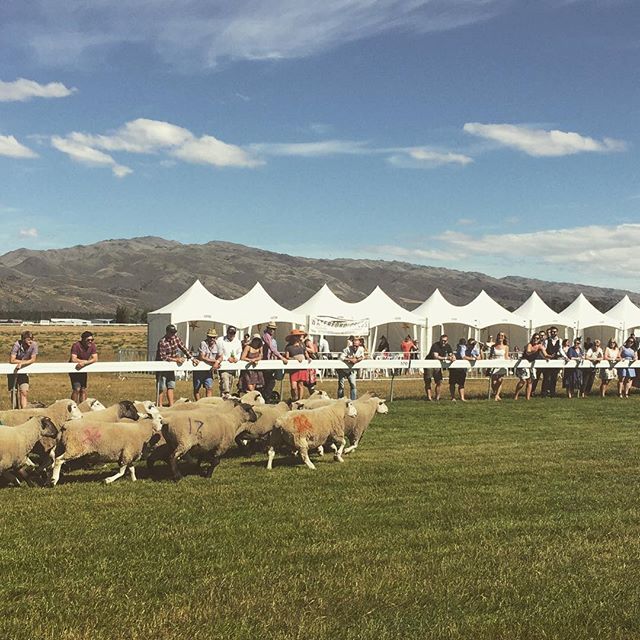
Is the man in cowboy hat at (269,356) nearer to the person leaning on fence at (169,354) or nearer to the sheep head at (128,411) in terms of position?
the person leaning on fence at (169,354)

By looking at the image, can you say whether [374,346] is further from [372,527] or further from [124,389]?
[372,527]

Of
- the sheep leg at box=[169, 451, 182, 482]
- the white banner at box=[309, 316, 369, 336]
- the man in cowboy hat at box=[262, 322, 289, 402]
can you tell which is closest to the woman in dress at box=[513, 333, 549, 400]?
the man in cowboy hat at box=[262, 322, 289, 402]

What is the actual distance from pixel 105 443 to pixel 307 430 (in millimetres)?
2797

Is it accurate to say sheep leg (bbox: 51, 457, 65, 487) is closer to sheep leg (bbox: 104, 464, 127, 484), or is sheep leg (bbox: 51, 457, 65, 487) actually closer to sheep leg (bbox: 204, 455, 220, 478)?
sheep leg (bbox: 104, 464, 127, 484)

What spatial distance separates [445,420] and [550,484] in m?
7.03

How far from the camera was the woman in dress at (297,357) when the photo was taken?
17094mm

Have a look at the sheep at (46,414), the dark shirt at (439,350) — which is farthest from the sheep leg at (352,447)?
the dark shirt at (439,350)

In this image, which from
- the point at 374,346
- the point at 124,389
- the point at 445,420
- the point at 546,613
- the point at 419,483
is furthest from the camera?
the point at 374,346

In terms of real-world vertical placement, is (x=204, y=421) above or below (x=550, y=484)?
above

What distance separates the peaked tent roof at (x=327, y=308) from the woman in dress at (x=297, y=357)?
1679 centimetres

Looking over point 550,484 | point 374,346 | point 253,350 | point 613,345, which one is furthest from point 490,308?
point 550,484

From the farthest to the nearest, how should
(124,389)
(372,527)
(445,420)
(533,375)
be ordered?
(124,389)
(533,375)
(445,420)
(372,527)

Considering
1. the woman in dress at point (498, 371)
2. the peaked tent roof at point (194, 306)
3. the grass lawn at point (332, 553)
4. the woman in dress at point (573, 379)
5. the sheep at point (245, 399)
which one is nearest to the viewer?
the grass lawn at point (332, 553)

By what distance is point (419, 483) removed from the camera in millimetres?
9539
